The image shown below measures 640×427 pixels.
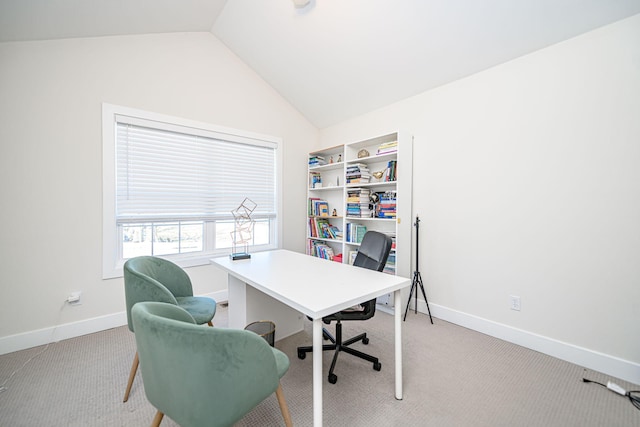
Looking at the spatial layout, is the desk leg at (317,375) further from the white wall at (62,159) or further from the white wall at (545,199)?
the white wall at (62,159)

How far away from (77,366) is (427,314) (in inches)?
122

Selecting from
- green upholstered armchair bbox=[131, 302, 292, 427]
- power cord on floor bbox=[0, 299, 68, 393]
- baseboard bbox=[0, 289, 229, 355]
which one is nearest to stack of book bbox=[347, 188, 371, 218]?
green upholstered armchair bbox=[131, 302, 292, 427]

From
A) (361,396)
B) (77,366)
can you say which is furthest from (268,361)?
(77,366)

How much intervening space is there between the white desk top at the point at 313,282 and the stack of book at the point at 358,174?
138cm

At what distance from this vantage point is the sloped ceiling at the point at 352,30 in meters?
1.86

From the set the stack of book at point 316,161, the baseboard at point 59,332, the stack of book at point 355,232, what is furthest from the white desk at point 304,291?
the stack of book at point 316,161

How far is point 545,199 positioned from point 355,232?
1.86 m

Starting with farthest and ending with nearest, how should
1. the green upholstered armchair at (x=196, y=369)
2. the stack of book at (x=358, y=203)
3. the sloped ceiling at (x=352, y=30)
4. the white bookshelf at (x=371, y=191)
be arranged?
1. the stack of book at (x=358, y=203)
2. the white bookshelf at (x=371, y=191)
3. the sloped ceiling at (x=352, y=30)
4. the green upholstered armchair at (x=196, y=369)

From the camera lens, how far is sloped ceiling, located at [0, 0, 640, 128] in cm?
186

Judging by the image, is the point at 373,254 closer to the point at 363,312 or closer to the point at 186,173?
the point at 363,312

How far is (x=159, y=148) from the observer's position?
9.07ft

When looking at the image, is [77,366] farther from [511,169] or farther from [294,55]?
[511,169]

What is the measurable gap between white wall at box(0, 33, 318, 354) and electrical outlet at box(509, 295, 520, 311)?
3.67 meters

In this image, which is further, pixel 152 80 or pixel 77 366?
pixel 152 80
